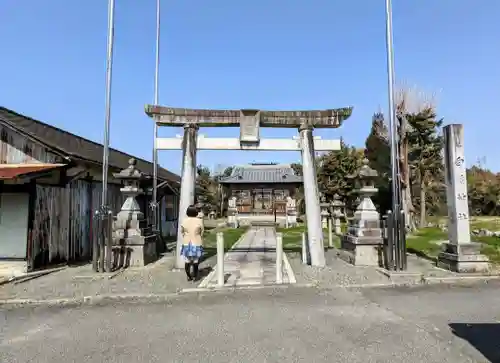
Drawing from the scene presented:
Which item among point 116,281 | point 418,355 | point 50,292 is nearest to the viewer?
point 418,355

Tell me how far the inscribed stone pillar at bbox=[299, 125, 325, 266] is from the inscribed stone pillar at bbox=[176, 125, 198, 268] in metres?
3.44

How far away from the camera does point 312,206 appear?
11.1 metres

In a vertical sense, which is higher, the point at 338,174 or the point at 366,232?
the point at 338,174

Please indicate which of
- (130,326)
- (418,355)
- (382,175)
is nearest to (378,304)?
(418,355)

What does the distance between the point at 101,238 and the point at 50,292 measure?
2.24 metres

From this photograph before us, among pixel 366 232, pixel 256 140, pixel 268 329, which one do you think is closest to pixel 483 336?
pixel 268 329

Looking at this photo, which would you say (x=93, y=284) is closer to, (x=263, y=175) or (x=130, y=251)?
(x=130, y=251)

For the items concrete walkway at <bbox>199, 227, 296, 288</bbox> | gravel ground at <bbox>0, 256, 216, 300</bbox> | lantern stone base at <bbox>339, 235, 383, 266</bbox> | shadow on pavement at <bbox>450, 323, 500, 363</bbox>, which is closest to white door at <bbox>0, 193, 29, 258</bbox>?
gravel ground at <bbox>0, 256, 216, 300</bbox>

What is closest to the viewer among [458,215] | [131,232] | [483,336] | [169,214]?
[483,336]

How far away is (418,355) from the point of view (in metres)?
4.41

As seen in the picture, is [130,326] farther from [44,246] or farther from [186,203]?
[44,246]

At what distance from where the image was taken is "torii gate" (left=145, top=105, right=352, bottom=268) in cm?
1102

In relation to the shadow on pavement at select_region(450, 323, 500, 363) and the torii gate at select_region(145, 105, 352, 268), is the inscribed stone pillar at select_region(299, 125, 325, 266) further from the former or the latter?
the shadow on pavement at select_region(450, 323, 500, 363)

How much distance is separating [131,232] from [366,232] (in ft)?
24.1
